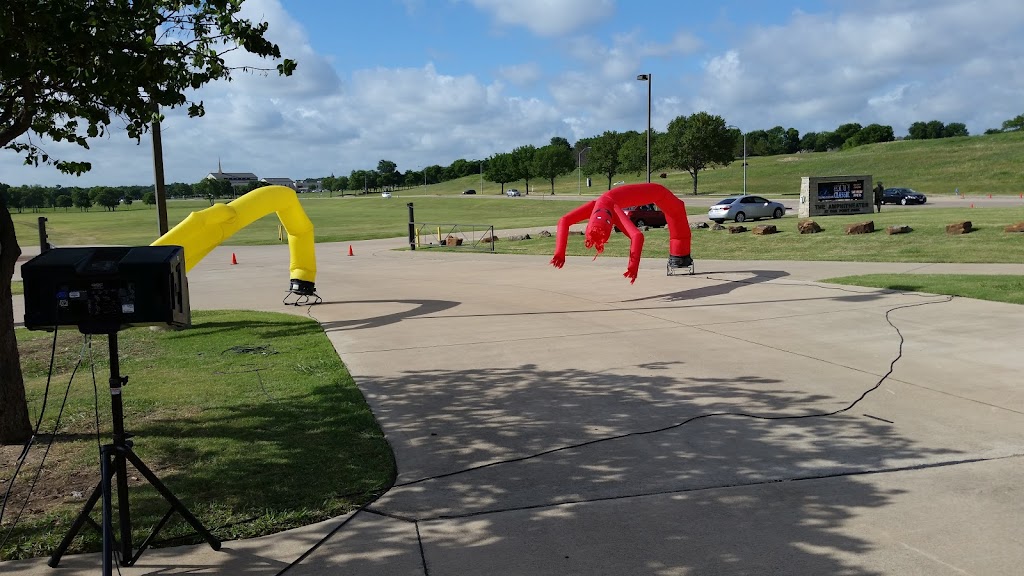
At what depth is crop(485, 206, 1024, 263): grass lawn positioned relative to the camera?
21141 millimetres

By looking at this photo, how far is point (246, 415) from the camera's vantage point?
778cm

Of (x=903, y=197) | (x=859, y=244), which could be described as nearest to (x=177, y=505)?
(x=859, y=244)

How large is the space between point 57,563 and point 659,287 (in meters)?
14.2

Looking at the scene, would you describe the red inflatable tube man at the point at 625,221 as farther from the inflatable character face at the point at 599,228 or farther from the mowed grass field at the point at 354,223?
the mowed grass field at the point at 354,223

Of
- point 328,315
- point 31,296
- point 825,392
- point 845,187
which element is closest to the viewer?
point 31,296

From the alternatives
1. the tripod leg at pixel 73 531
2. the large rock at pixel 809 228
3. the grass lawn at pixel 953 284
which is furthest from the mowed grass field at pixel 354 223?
the tripod leg at pixel 73 531

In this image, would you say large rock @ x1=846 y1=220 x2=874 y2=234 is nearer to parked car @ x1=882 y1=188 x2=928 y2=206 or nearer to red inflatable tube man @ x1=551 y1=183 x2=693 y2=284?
red inflatable tube man @ x1=551 y1=183 x2=693 y2=284

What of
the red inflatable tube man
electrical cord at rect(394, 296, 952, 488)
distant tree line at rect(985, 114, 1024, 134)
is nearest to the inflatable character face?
the red inflatable tube man

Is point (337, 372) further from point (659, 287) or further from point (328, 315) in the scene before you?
point (659, 287)

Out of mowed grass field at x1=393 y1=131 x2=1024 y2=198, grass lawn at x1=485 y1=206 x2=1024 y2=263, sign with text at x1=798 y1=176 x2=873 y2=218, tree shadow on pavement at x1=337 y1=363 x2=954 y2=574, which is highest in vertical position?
mowed grass field at x1=393 y1=131 x2=1024 y2=198

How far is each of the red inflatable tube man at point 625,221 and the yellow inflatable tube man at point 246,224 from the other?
5326mm

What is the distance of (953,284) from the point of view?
50.7 ft

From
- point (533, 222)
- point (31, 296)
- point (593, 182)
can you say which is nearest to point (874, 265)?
point (31, 296)

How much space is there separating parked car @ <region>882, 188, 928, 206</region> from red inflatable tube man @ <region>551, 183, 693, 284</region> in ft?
127
